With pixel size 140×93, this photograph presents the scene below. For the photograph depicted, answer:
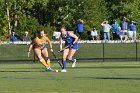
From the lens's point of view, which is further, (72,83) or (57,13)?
(57,13)

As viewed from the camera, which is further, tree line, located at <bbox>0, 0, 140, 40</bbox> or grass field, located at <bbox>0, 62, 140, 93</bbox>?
tree line, located at <bbox>0, 0, 140, 40</bbox>

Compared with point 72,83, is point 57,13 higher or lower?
lower

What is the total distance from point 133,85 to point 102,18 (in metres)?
37.2

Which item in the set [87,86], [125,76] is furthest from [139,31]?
[87,86]

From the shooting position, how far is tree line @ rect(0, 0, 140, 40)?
176ft

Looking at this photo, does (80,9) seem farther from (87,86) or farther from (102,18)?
(87,86)

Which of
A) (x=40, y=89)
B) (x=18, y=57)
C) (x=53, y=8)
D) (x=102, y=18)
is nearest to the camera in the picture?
(x=40, y=89)

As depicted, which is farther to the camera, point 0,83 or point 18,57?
point 18,57

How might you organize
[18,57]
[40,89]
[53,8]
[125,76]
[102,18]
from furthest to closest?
1. [53,8]
2. [102,18]
3. [18,57]
4. [125,76]
5. [40,89]

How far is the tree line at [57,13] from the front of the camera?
53781mm

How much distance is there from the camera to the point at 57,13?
58.5 metres

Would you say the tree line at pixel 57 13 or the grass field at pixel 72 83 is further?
the tree line at pixel 57 13

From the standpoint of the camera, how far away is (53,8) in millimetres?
58500

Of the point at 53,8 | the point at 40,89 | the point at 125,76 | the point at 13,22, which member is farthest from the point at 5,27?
the point at 40,89
